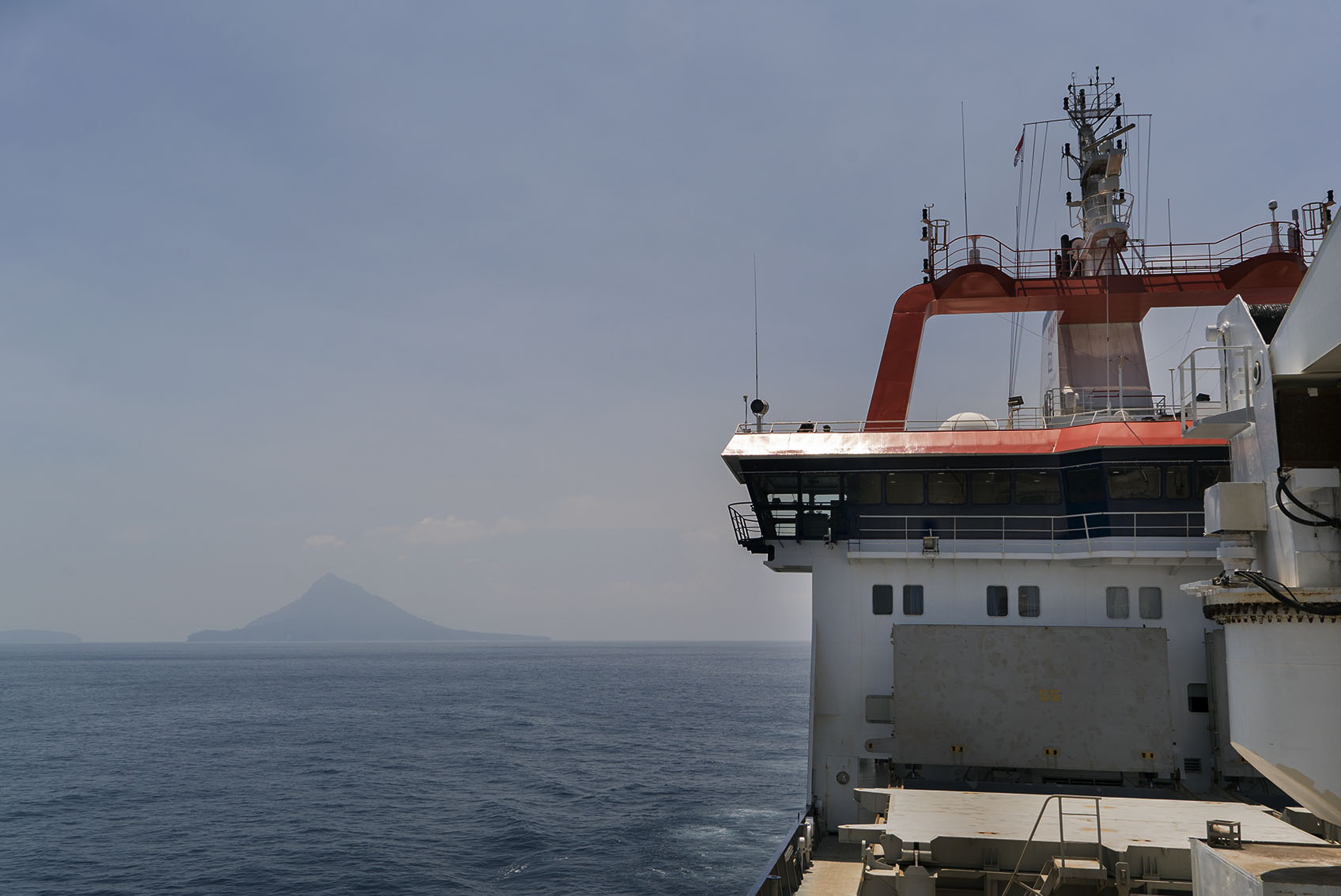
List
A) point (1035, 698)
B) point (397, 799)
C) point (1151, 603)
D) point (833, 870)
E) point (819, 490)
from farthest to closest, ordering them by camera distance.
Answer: point (397, 799)
point (819, 490)
point (1151, 603)
point (1035, 698)
point (833, 870)

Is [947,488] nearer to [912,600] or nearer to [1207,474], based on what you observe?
[912,600]

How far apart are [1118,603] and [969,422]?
21.5 ft

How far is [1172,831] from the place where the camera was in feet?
→ 52.4

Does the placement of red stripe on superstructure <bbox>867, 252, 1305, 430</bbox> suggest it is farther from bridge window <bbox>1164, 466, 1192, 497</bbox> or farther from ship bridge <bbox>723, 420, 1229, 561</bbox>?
Answer: bridge window <bbox>1164, 466, 1192, 497</bbox>

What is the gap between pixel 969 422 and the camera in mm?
28875

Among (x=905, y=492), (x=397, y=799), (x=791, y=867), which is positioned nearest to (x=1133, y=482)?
(x=905, y=492)

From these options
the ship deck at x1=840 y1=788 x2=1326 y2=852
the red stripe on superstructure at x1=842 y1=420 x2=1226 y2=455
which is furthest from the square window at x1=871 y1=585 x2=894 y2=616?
the ship deck at x1=840 y1=788 x2=1326 y2=852

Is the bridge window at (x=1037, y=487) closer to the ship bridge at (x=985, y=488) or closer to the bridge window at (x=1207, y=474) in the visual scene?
the ship bridge at (x=985, y=488)

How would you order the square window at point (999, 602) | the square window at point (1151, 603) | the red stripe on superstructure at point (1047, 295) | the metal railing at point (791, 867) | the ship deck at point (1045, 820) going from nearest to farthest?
the ship deck at point (1045, 820) → the metal railing at point (791, 867) → the square window at point (1151, 603) → the square window at point (999, 602) → the red stripe on superstructure at point (1047, 295)

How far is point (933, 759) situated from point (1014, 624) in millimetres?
4471

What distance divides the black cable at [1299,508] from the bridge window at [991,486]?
52.2 feet

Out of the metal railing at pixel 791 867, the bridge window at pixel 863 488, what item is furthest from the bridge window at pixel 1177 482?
the metal railing at pixel 791 867

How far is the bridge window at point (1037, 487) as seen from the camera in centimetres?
2702

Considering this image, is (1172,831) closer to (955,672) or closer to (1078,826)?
(1078,826)
